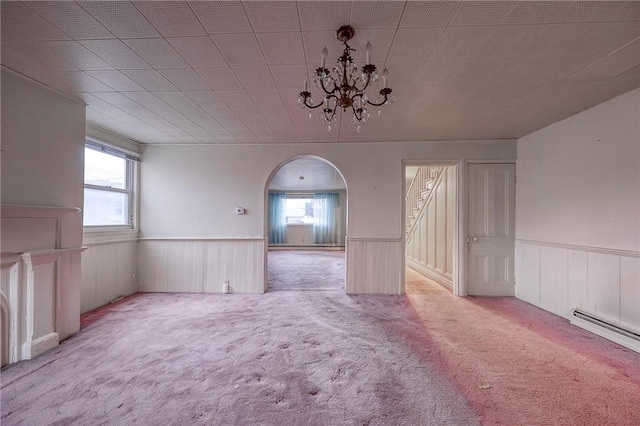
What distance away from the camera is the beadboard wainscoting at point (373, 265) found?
3932 mm

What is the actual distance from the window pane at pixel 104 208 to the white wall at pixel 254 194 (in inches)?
10.6

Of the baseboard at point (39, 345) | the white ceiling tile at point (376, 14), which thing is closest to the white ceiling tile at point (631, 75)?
the white ceiling tile at point (376, 14)

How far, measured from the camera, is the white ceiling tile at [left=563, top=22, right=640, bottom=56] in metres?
1.58

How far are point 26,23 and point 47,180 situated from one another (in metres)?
1.35

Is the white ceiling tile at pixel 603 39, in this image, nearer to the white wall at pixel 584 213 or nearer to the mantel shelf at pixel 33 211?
the white wall at pixel 584 213

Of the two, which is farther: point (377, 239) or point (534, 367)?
point (377, 239)

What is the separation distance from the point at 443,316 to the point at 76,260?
4.18 metres

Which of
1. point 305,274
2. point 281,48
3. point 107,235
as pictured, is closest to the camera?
point 281,48

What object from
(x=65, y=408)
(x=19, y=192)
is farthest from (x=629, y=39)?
(x=19, y=192)

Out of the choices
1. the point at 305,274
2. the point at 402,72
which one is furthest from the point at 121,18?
the point at 305,274

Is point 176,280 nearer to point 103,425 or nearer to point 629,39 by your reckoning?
point 103,425

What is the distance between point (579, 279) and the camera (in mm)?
2881

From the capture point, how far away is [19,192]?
2119mm

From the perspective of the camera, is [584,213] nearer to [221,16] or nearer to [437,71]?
[437,71]
